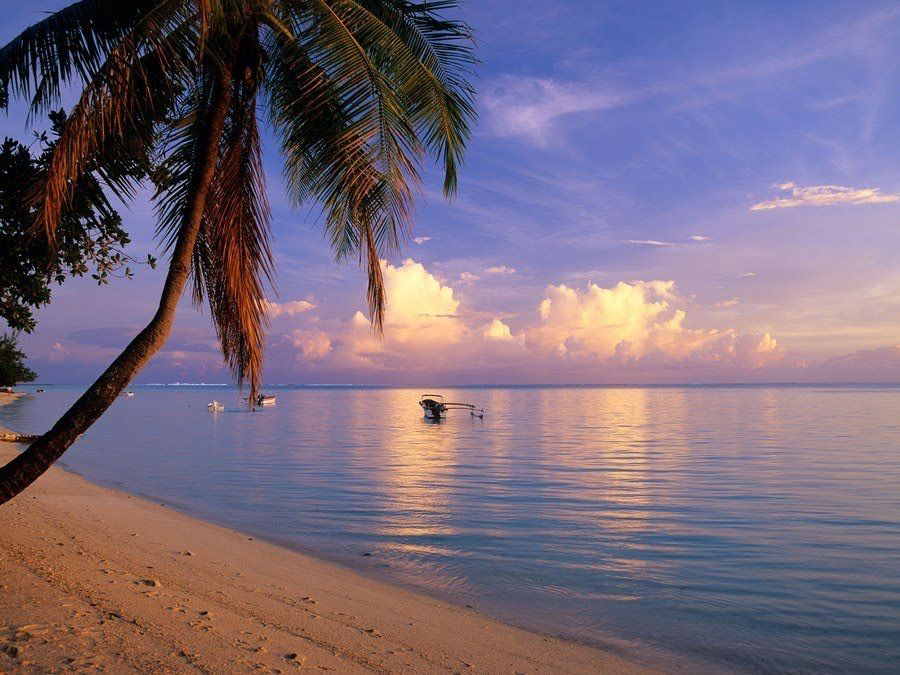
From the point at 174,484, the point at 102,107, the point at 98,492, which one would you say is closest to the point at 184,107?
the point at 102,107

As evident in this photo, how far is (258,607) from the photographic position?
7.37m

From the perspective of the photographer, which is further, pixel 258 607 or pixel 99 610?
pixel 258 607

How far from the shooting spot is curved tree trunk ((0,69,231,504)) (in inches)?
226

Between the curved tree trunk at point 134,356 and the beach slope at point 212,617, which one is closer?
the beach slope at point 212,617

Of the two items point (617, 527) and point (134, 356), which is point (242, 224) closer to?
point (134, 356)

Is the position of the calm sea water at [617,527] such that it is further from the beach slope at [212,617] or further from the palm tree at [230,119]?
the palm tree at [230,119]

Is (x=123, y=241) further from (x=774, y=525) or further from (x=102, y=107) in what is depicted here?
(x=774, y=525)

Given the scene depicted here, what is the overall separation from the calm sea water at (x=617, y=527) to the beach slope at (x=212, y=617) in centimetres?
146

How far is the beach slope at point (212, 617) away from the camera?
5.35 metres

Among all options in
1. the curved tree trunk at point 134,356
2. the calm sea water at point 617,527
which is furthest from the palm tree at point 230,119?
the calm sea water at point 617,527

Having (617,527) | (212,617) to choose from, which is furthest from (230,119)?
(617,527)

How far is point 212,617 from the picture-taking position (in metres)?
6.57

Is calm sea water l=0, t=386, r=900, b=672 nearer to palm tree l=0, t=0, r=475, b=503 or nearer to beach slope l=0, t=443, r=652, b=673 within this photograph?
beach slope l=0, t=443, r=652, b=673

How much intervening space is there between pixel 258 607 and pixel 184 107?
628 cm
